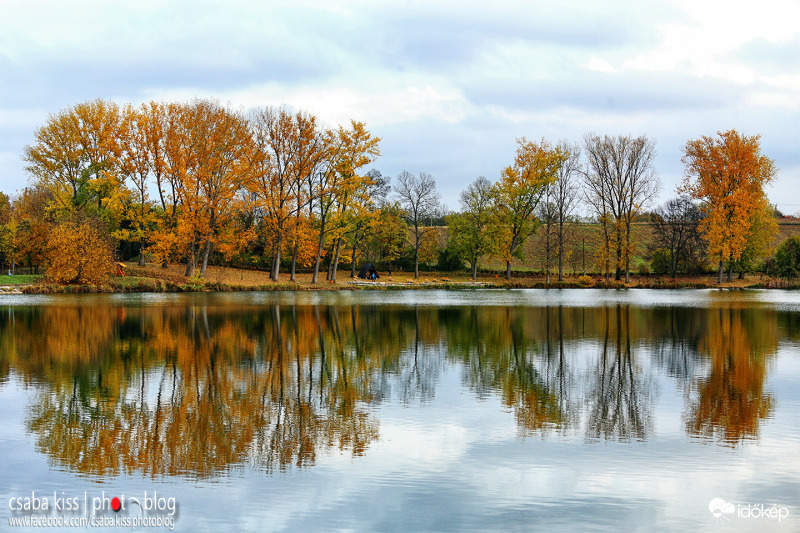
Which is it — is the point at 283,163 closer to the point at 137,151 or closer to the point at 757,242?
the point at 137,151

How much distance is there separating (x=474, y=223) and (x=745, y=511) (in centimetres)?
6417

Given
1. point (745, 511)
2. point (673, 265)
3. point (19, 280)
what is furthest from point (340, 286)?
point (745, 511)

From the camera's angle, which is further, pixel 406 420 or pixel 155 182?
pixel 155 182

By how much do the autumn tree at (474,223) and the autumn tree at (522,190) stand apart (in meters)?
1.94

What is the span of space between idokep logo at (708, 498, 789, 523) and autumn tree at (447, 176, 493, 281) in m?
57.0

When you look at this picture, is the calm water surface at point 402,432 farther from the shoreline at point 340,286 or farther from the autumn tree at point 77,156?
the autumn tree at point 77,156

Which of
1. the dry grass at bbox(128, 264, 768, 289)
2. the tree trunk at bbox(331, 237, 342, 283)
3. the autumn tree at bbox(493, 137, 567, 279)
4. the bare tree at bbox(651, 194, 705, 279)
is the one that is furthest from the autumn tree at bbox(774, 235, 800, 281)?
the tree trunk at bbox(331, 237, 342, 283)

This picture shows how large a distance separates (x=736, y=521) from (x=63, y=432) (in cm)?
798

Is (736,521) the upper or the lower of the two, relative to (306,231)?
lower

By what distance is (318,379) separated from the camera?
12328 millimetres

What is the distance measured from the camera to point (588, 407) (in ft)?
33.5

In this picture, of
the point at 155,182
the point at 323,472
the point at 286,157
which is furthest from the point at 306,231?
the point at 323,472

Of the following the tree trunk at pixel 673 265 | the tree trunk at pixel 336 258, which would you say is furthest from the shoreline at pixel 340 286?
the tree trunk at pixel 673 265

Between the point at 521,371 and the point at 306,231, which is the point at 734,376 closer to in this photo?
the point at 521,371
